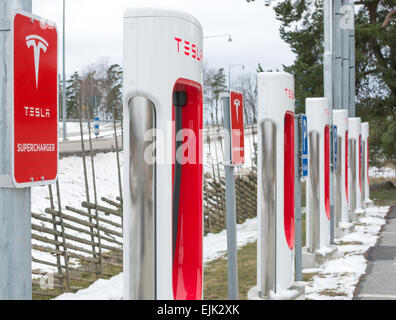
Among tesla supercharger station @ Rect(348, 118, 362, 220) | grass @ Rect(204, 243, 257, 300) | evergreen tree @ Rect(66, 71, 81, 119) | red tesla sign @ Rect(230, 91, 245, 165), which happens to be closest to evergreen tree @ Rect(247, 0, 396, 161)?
tesla supercharger station @ Rect(348, 118, 362, 220)

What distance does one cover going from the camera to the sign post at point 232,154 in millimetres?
3400

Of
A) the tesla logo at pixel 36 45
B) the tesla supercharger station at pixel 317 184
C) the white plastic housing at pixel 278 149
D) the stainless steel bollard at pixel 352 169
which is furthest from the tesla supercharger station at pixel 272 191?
the stainless steel bollard at pixel 352 169

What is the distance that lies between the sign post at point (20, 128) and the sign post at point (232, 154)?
1626 mm

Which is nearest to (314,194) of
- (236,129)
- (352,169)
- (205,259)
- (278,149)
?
(205,259)

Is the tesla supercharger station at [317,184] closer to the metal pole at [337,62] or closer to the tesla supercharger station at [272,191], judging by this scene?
the tesla supercharger station at [272,191]

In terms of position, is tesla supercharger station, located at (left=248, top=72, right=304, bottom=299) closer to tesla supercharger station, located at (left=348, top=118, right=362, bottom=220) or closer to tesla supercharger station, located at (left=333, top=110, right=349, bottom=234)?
tesla supercharger station, located at (left=333, top=110, right=349, bottom=234)

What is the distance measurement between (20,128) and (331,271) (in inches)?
205

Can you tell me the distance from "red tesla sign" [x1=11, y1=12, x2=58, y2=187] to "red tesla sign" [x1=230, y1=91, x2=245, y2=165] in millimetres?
1570

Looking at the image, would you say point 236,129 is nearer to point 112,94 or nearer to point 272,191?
point 272,191

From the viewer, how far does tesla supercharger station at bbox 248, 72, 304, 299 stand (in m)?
4.55

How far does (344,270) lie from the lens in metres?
6.40
